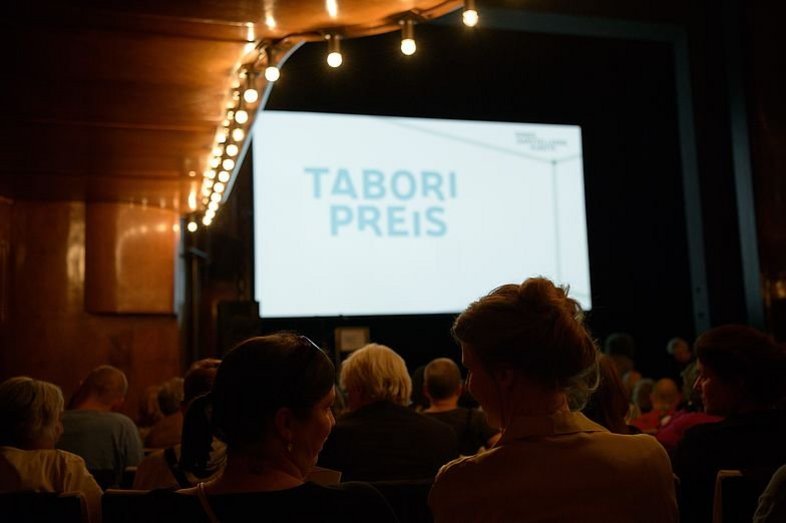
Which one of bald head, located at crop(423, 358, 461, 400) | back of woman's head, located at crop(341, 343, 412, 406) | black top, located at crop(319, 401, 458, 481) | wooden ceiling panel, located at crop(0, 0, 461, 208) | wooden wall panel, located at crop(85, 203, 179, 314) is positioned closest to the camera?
black top, located at crop(319, 401, 458, 481)

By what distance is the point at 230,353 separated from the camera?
4.90 feet

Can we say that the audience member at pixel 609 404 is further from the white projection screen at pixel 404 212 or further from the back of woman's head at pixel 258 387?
the white projection screen at pixel 404 212

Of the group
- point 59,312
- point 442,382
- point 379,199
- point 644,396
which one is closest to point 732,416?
point 442,382

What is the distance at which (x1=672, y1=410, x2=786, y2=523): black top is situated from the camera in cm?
237

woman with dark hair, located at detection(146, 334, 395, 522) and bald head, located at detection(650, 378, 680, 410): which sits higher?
woman with dark hair, located at detection(146, 334, 395, 522)

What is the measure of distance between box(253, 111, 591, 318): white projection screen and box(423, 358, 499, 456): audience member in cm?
420

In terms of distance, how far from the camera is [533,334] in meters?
1.51

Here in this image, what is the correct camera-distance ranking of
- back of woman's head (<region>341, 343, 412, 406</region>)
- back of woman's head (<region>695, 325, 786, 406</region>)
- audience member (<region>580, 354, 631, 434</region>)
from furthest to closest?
back of woman's head (<region>341, 343, 412, 406</region>) → audience member (<region>580, 354, 631, 434</region>) → back of woman's head (<region>695, 325, 786, 406</region>)

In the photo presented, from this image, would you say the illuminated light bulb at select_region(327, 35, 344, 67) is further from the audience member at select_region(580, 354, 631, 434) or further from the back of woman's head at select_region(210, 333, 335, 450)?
the back of woman's head at select_region(210, 333, 335, 450)

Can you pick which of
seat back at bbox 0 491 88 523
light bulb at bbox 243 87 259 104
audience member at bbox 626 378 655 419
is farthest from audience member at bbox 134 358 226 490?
audience member at bbox 626 378 655 419

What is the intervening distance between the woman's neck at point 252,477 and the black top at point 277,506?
0.02 metres

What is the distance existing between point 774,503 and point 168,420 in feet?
10.7

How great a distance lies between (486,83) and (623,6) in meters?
1.94

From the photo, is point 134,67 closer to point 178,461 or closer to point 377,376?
point 377,376
